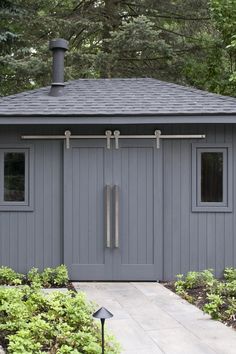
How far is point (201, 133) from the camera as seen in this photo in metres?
6.89

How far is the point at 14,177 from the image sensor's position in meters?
6.99

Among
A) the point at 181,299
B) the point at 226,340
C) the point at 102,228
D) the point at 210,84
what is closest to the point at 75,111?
the point at 102,228

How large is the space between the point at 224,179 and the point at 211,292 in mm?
1784

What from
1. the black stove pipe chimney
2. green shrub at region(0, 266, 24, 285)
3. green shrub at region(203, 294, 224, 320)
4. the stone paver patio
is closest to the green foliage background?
the black stove pipe chimney

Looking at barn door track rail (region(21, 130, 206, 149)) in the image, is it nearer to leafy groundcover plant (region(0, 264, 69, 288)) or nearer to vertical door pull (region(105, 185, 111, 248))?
vertical door pull (region(105, 185, 111, 248))

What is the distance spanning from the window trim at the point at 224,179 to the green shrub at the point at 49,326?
106 inches

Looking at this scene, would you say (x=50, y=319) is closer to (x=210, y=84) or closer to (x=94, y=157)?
(x=94, y=157)

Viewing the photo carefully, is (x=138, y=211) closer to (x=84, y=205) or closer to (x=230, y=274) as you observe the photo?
(x=84, y=205)

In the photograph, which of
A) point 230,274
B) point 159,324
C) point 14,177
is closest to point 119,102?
point 14,177

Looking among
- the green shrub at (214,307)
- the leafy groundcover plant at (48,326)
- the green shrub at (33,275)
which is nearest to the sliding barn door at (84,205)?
the green shrub at (33,275)

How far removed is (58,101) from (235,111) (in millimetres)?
2544

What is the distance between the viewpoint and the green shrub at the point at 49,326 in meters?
3.67

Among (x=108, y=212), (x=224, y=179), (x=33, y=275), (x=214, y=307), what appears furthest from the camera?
(x=224, y=179)

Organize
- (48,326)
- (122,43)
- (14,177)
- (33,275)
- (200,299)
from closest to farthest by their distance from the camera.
Result: (48,326), (200,299), (33,275), (14,177), (122,43)
